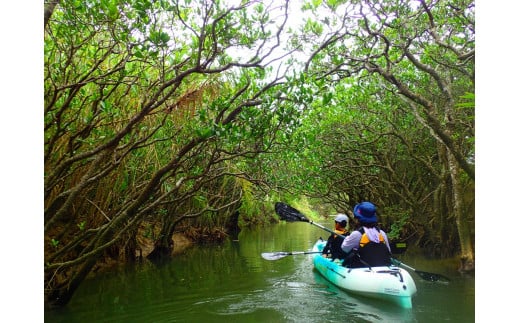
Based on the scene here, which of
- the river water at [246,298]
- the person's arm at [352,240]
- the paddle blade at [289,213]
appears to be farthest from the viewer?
the paddle blade at [289,213]

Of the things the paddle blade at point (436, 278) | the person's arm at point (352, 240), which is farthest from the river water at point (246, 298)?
the person's arm at point (352, 240)

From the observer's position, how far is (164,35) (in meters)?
4.25

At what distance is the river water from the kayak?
0.44 ft

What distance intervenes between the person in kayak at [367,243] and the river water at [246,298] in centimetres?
73

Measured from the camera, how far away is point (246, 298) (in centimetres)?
748

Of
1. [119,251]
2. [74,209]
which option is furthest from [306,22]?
[119,251]

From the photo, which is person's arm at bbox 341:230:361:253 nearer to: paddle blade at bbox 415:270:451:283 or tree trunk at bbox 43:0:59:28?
paddle blade at bbox 415:270:451:283

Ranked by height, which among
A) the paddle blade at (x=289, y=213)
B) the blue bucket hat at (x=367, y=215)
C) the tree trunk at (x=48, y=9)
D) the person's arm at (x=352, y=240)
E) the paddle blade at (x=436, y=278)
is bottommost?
the paddle blade at (x=436, y=278)

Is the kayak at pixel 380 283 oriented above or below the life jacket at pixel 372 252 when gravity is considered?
below

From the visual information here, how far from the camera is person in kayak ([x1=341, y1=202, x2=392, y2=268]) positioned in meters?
7.30

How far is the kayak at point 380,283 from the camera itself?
6352 mm

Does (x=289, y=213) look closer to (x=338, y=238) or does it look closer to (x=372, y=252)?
(x=338, y=238)

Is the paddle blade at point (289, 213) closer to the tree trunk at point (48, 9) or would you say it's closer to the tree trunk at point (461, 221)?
the tree trunk at point (461, 221)

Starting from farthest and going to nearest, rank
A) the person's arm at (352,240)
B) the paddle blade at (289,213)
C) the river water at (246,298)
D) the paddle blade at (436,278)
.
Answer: the paddle blade at (289,213), the person's arm at (352,240), the paddle blade at (436,278), the river water at (246,298)
